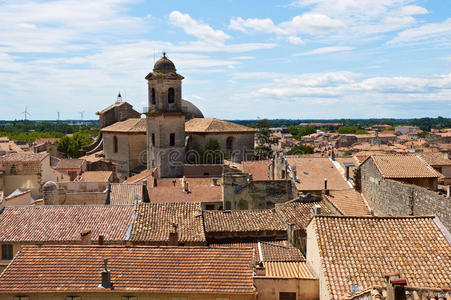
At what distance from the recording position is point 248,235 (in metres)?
19.9

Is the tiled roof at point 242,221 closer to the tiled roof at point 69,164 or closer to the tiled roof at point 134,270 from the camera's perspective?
the tiled roof at point 134,270

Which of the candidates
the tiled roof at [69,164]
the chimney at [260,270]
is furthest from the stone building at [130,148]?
the chimney at [260,270]

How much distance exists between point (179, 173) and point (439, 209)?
35.8m

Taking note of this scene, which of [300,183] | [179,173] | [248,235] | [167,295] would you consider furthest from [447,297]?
[179,173]

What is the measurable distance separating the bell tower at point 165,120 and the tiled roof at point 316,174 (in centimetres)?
1858

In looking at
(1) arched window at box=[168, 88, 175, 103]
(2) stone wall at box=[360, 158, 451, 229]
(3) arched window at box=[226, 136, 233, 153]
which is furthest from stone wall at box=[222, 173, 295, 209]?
(3) arched window at box=[226, 136, 233, 153]

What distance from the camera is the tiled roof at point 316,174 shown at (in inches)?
1080

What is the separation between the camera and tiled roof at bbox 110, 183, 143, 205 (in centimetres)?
2664

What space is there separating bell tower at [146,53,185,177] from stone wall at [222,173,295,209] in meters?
20.6

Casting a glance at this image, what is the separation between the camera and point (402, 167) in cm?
2045

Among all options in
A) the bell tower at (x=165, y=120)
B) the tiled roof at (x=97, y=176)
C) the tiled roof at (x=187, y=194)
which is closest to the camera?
A: the tiled roof at (x=187, y=194)

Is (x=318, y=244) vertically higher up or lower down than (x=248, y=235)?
higher up

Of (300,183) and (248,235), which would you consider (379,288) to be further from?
(300,183)

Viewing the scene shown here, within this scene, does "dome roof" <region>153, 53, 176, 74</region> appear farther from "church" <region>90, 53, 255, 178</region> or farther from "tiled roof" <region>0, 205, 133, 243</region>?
"tiled roof" <region>0, 205, 133, 243</region>
